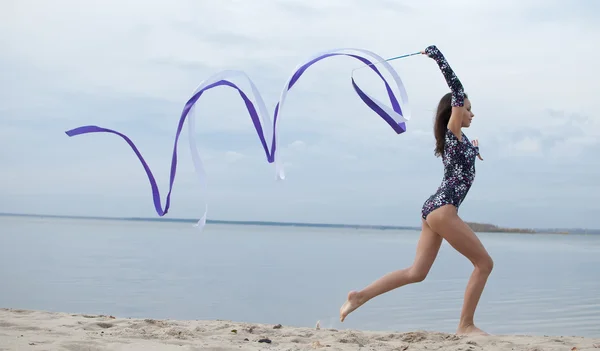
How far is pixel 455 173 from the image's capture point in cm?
480

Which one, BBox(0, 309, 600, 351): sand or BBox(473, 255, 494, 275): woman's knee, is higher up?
BBox(473, 255, 494, 275): woman's knee

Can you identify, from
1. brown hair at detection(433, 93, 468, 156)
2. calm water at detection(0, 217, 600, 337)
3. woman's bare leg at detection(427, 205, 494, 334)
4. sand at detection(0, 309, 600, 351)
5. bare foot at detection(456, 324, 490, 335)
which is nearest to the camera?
sand at detection(0, 309, 600, 351)

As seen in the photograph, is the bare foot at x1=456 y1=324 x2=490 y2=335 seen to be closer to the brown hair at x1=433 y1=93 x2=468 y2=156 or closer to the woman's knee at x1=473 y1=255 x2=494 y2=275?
the woman's knee at x1=473 y1=255 x2=494 y2=275

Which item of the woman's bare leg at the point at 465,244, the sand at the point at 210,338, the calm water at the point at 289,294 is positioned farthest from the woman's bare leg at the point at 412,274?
the calm water at the point at 289,294

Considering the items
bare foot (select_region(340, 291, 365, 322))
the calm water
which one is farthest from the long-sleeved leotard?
the calm water

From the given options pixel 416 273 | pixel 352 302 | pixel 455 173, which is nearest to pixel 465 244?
pixel 416 273

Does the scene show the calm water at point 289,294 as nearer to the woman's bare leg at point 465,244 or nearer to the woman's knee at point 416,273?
the woman's bare leg at point 465,244

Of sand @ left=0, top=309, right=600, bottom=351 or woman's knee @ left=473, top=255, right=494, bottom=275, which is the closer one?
sand @ left=0, top=309, right=600, bottom=351

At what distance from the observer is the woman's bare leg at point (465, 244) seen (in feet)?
15.3

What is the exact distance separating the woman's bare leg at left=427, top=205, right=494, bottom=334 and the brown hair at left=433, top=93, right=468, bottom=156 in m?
0.51

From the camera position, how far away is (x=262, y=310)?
7.99m

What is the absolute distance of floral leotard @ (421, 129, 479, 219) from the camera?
15.5 ft

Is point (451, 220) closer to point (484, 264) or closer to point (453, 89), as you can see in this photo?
point (484, 264)

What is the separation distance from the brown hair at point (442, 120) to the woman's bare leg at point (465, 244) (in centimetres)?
51
